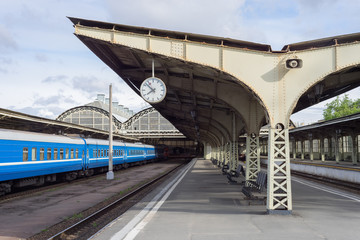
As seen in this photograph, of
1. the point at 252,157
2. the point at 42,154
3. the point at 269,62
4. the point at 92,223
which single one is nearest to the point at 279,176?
the point at 269,62

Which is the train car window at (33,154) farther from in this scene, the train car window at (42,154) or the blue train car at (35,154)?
the train car window at (42,154)

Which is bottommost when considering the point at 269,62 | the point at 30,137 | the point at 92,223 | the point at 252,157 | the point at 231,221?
the point at 92,223

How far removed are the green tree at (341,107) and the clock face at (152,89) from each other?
209 feet

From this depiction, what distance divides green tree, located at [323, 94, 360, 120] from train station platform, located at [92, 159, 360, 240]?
2410 inches

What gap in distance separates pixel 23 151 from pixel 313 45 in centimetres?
1276

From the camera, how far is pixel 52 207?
1242 centimetres

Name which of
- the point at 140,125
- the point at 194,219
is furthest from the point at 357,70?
the point at 140,125

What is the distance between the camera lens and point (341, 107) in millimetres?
69938

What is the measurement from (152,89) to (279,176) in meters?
4.87

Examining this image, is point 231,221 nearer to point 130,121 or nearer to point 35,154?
point 35,154

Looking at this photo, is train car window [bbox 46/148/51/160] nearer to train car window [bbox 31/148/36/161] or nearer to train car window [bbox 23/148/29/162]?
train car window [bbox 31/148/36/161]

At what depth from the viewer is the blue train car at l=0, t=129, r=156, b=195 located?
15.1 metres

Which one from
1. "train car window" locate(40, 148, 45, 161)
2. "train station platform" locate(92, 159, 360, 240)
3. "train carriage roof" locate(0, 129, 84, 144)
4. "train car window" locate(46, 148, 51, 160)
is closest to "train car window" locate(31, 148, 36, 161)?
"train carriage roof" locate(0, 129, 84, 144)

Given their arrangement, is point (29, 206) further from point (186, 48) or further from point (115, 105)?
point (115, 105)
